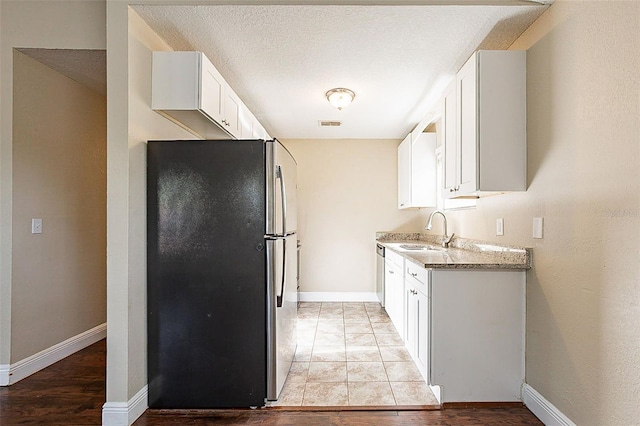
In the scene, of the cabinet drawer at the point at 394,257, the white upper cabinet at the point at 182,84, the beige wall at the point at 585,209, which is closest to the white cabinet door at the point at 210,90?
the white upper cabinet at the point at 182,84

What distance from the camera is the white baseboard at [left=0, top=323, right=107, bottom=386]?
8.09 feet

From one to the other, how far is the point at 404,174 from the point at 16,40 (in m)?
3.97

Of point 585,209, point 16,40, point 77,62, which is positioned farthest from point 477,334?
point 16,40

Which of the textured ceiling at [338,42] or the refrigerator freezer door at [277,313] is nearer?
the textured ceiling at [338,42]

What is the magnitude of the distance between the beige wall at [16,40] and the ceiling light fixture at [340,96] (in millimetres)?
1830

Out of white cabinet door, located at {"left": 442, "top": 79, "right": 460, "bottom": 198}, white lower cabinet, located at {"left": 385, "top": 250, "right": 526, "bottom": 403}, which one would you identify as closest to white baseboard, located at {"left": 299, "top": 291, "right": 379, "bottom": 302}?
white cabinet door, located at {"left": 442, "top": 79, "right": 460, "bottom": 198}

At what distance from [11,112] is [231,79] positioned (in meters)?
1.62

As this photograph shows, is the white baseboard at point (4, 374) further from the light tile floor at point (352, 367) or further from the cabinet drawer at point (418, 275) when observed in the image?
the cabinet drawer at point (418, 275)

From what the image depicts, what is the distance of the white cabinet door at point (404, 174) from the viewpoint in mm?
4355

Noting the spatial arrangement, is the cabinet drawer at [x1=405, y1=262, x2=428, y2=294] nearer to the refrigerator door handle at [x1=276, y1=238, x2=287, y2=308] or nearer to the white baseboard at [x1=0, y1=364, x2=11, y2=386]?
the refrigerator door handle at [x1=276, y1=238, x2=287, y2=308]

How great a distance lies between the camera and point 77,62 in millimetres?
2635

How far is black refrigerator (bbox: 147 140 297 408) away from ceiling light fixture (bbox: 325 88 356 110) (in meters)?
1.33

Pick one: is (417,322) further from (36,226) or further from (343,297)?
(36,226)

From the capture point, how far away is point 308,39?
2.37m
